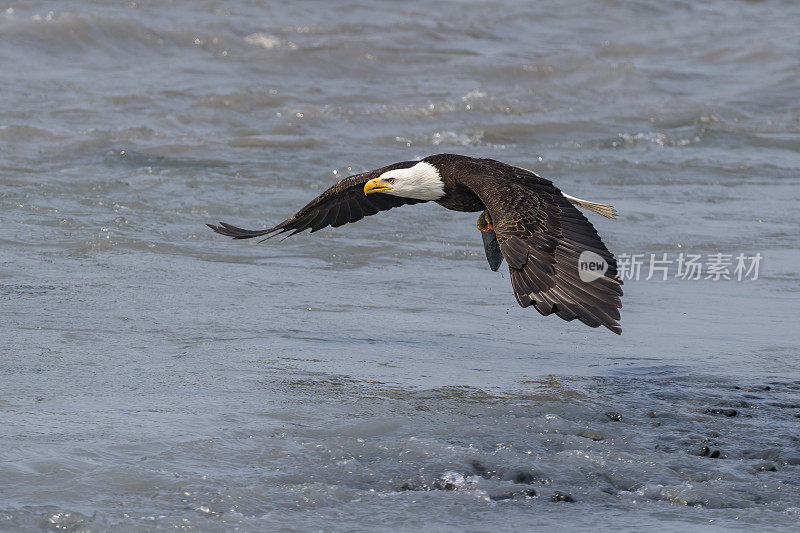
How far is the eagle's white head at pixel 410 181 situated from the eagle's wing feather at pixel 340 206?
9cm

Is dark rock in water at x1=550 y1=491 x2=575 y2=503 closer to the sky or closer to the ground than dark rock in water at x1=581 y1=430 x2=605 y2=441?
closer to the ground

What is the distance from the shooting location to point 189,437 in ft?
16.2

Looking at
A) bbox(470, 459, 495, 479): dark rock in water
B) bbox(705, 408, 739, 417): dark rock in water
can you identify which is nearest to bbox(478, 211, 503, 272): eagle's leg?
bbox(705, 408, 739, 417): dark rock in water

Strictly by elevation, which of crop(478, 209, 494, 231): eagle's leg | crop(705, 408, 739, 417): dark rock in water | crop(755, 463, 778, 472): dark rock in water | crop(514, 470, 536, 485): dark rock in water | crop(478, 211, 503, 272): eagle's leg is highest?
crop(478, 209, 494, 231): eagle's leg

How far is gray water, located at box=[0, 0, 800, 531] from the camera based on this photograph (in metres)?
4.53

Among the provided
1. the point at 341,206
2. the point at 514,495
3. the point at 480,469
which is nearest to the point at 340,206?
the point at 341,206

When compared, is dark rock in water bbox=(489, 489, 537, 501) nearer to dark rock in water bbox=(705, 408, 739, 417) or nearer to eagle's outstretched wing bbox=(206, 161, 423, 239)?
dark rock in water bbox=(705, 408, 739, 417)

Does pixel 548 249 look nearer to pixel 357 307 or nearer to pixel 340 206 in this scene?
pixel 357 307

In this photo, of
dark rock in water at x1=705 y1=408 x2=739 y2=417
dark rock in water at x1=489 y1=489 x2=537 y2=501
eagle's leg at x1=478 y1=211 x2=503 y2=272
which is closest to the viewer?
dark rock in water at x1=489 y1=489 x2=537 y2=501

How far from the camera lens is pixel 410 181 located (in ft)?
23.2

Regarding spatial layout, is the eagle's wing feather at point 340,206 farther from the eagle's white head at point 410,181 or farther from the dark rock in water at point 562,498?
the dark rock in water at point 562,498

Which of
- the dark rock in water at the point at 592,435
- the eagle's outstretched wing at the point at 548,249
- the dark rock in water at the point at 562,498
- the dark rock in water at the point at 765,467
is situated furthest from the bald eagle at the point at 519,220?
the dark rock in water at the point at 562,498

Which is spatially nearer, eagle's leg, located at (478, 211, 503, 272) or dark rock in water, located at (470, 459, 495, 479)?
dark rock in water, located at (470, 459, 495, 479)

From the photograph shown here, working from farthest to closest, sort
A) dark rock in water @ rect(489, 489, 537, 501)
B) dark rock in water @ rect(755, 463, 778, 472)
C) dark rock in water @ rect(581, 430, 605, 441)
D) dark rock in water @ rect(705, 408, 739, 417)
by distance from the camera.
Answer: dark rock in water @ rect(705, 408, 739, 417), dark rock in water @ rect(581, 430, 605, 441), dark rock in water @ rect(755, 463, 778, 472), dark rock in water @ rect(489, 489, 537, 501)
